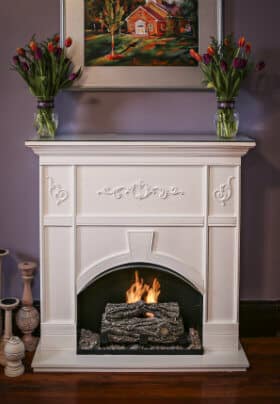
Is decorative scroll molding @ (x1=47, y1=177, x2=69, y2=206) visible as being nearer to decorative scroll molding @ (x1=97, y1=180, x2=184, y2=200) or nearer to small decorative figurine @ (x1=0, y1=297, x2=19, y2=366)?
decorative scroll molding @ (x1=97, y1=180, x2=184, y2=200)

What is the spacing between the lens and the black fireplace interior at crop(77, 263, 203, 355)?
3.52m

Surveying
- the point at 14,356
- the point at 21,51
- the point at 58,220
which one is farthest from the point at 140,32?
the point at 14,356

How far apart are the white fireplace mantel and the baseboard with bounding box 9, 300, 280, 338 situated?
0.34 m

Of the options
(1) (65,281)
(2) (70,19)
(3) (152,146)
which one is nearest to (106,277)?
(1) (65,281)

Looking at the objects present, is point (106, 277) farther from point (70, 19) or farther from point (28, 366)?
point (70, 19)

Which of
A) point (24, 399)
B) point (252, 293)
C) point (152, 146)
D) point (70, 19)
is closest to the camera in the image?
point (24, 399)

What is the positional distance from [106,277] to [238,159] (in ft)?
2.89

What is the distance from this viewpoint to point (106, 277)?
11.8 feet

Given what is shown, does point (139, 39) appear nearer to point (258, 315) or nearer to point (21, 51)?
point (21, 51)

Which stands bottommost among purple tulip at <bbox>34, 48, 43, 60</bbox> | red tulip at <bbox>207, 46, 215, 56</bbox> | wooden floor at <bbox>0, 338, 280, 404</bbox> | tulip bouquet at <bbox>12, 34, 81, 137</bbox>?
wooden floor at <bbox>0, 338, 280, 404</bbox>

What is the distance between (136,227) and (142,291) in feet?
1.19

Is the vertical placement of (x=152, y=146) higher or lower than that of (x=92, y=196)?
higher

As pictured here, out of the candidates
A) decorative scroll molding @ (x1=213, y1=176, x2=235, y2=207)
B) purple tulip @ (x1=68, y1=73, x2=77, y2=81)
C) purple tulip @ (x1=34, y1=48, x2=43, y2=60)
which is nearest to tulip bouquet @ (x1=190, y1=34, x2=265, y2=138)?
decorative scroll molding @ (x1=213, y1=176, x2=235, y2=207)

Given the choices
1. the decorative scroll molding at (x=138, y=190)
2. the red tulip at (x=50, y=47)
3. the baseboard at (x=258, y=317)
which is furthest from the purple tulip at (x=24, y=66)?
the baseboard at (x=258, y=317)
